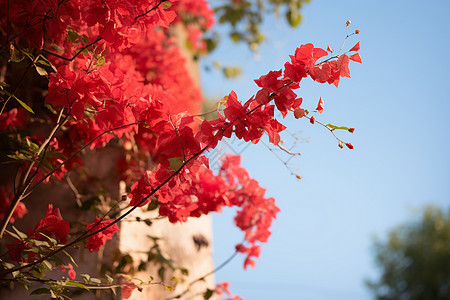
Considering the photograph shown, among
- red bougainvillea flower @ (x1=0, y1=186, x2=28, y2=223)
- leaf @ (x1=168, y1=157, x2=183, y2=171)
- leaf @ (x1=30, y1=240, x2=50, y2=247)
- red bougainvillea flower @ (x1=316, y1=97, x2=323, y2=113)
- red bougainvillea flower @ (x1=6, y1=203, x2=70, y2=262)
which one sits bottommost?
leaf @ (x1=30, y1=240, x2=50, y2=247)

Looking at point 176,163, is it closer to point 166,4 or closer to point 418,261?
point 166,4

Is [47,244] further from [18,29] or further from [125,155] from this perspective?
[125,155]

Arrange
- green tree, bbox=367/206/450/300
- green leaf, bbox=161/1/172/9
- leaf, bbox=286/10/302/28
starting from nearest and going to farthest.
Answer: green leaf, bbox=161/1/172/9 < leaf, bbox=286/10/302/28 < green tree, bbox=367/206/450/300

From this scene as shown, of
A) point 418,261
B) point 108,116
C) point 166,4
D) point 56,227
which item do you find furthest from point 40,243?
point 418,261

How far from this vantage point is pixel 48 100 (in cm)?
87

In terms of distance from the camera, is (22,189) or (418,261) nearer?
(22,189)

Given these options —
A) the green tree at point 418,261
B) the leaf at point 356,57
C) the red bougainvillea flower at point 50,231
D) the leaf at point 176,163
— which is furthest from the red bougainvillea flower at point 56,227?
the green tree at point 418,261

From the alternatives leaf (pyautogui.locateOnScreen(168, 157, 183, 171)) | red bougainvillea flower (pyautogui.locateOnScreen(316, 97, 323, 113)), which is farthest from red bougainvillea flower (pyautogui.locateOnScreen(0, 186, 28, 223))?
red bougainvillea flower (pyautogui.locateOnScreen(316, 97, 323, 113))

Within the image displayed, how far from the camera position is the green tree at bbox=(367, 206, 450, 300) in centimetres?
1333

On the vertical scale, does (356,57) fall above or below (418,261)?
below

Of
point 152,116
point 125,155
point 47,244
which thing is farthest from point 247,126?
point 125,155

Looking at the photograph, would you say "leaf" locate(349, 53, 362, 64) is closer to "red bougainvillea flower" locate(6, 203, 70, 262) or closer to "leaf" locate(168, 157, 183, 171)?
"leaf" locate(168, 157, 183, 171)

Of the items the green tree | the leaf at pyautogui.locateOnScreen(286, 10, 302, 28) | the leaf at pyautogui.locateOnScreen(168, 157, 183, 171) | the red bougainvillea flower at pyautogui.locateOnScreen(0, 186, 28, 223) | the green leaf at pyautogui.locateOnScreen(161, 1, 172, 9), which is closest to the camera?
the leaf at pyautogui.locateOnScreen(168, 157, 183, 171)

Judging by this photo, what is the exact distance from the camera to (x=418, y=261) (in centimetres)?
1391
